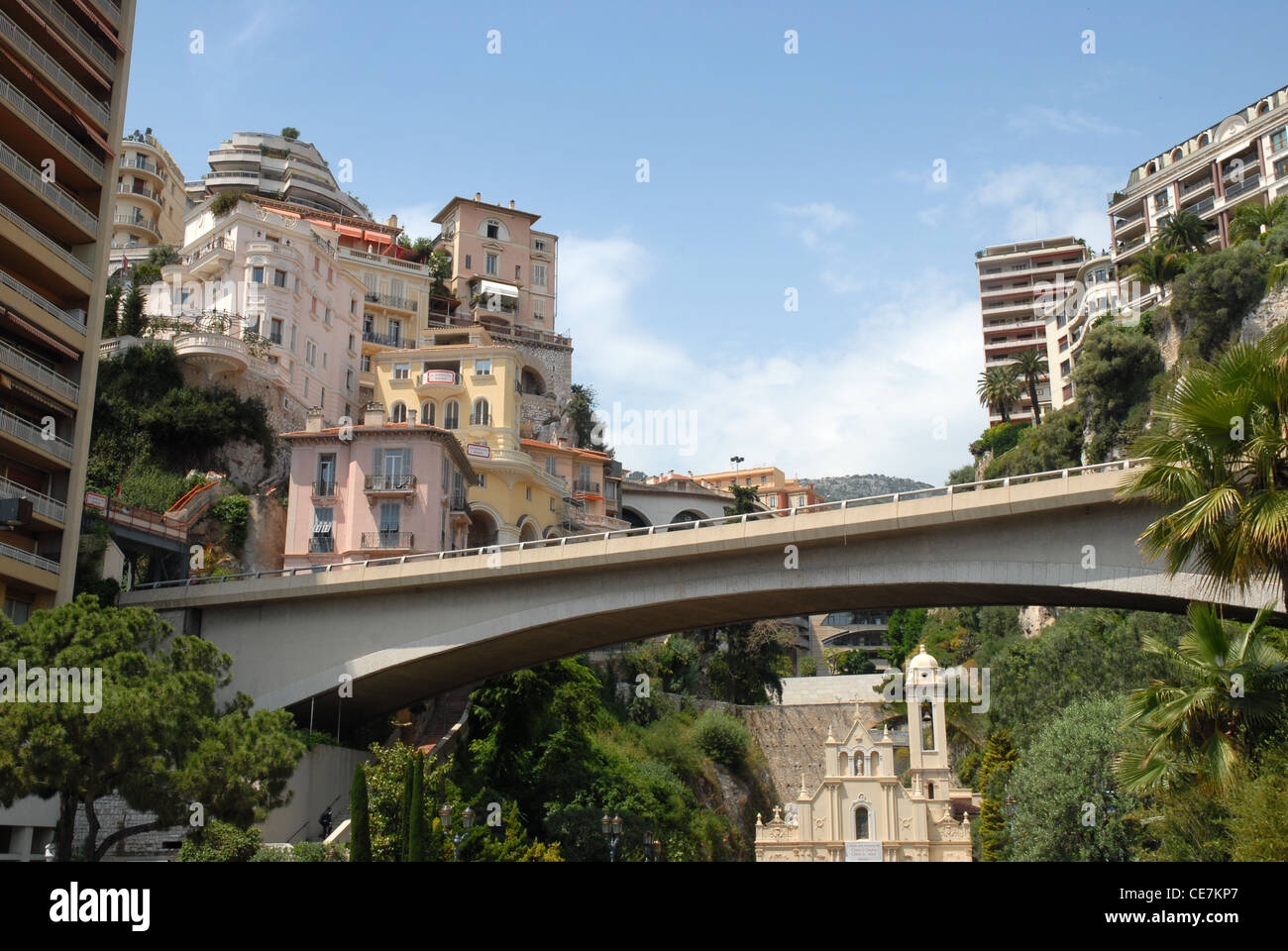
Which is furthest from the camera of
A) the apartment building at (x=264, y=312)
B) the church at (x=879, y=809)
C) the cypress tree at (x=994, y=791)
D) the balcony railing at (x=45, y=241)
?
the church at (x=879, y=809)

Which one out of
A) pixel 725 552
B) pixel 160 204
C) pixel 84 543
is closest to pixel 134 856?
pixel 84 543

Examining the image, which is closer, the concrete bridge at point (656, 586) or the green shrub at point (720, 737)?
the concrete bridge at point (656, 586)

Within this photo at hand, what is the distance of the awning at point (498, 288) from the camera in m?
95.5

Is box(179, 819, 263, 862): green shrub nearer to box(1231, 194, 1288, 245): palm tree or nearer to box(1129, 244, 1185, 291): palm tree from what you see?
box(1231, 194, 1288, 245): palm tree

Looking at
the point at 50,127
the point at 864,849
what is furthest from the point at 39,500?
the point at 864,849

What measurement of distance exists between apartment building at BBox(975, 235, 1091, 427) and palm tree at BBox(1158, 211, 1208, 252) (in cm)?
5406

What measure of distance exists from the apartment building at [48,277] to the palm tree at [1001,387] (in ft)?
292

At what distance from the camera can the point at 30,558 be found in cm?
3806

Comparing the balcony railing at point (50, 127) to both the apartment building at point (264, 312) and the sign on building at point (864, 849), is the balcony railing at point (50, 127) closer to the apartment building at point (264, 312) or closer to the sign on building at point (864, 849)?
the apartment building at point (264, 312)

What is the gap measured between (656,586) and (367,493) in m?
17.8

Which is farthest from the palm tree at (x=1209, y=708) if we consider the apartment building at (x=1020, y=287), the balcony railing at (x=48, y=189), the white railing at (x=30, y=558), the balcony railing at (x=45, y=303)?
the apartment building at (x=1020, y=287)
